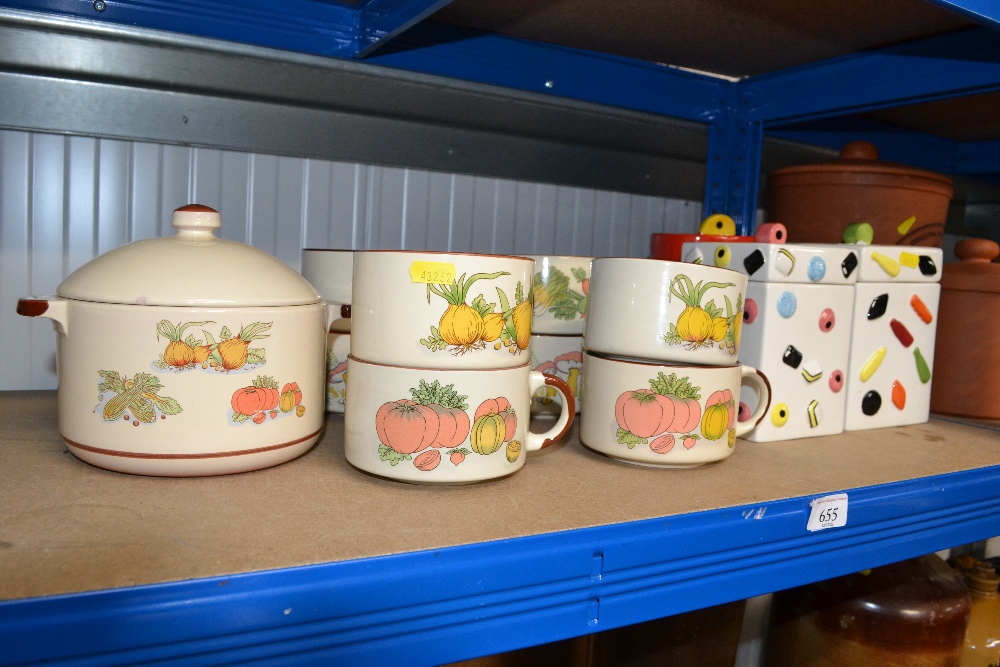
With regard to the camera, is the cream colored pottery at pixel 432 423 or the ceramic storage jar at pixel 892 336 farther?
the ceramic storage jar at pixel 892 336

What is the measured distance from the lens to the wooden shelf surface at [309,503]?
0.39m

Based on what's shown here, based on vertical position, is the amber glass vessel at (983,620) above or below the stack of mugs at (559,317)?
below

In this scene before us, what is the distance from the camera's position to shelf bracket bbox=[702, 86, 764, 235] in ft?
3.38

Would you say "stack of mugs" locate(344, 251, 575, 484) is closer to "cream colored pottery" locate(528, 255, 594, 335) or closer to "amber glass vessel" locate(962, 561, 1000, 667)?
"cream colored pottery" locate(528, 255, 594, 335)

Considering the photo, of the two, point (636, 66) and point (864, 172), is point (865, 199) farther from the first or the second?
point (636, 66)

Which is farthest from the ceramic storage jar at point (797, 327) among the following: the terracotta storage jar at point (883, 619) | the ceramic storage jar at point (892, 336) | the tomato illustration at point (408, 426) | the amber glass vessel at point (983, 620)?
the amber glass vessel at point (983, 620)

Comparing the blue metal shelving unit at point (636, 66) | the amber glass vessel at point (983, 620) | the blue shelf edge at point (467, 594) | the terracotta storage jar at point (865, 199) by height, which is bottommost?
the amber glass vessel at point (983, 620)

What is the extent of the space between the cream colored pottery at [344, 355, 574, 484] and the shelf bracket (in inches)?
24.1

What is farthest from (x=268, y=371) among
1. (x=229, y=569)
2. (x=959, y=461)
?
(x=959, y=461)

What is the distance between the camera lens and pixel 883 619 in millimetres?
875

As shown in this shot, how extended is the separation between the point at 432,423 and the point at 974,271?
0.72m

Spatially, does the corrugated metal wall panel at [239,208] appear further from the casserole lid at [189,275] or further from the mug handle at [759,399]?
the mug handle at [759,399]

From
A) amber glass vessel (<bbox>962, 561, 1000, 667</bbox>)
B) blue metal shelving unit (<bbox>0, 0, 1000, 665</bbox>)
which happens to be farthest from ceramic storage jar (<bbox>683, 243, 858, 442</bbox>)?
amber glass vessel (<bbox>962, 561, 1000, 667</bbox>)

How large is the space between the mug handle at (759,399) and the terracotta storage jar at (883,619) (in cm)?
35
